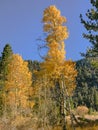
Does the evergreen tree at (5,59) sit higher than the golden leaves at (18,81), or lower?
higher

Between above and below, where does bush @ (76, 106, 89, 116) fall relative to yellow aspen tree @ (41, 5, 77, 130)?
below

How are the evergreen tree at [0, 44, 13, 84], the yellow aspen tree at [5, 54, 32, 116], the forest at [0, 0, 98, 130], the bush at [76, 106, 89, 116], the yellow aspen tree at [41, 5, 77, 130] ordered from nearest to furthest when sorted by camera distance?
the forest at [0, 0, 98, 130], the yellow aspen tree at [41, 5, 77, 130], the yellow aspen tree at [5, 54, 32, 116], the evergreen tree at [0, 44, 13, 84], the bush at [76, 106, 89, 116]

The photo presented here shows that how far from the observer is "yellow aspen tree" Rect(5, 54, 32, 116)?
115 ft

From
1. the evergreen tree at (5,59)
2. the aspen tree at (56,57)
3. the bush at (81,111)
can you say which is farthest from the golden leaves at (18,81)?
the bush at (81,111)

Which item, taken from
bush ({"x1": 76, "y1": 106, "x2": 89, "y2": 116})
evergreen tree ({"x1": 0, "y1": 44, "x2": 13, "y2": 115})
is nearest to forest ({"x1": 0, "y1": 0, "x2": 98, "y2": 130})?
evergreen tree ({"x1": 0, "y1": 44, "x2": 13, "y2": 115})

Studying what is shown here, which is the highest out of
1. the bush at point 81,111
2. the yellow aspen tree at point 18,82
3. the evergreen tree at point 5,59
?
the evergreen tree at point 5,59

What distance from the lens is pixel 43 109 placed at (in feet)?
71.1

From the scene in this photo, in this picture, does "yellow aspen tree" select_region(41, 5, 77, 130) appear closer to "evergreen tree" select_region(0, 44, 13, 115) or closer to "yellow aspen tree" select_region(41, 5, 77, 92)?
"yellow aspen tree" select_region(41, 5, 77, 92)

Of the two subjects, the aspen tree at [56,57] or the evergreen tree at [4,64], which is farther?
the evergreen tree at [4,64]

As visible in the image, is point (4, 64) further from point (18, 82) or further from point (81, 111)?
point (81, 111)

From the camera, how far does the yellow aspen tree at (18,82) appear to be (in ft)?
115

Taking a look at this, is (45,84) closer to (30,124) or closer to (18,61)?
(30,124)

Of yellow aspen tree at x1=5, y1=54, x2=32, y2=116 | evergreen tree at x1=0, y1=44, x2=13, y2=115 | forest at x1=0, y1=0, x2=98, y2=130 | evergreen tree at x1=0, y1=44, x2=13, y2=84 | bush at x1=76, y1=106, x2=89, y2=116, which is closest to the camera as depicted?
forest at x1=0, y1=0, x2=98, y2=130

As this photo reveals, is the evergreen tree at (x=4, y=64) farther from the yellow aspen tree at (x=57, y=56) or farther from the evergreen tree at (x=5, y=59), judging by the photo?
the yellow aspen tree at (x=57, y=56)
